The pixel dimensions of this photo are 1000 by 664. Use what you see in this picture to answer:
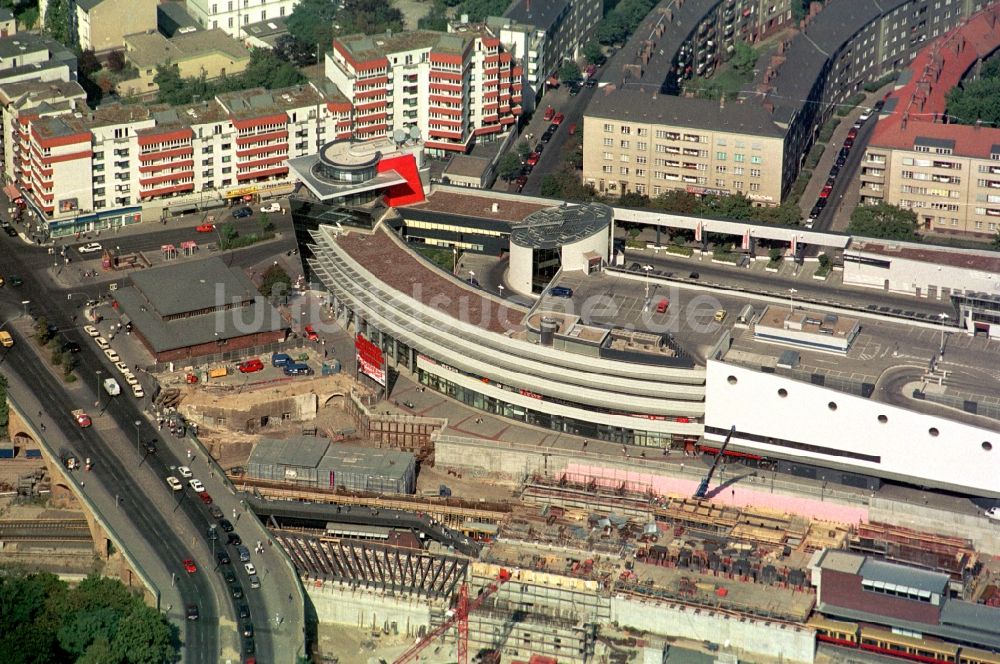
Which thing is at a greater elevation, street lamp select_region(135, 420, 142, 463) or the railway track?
street lamp select_region(135, 420, 142, 463)

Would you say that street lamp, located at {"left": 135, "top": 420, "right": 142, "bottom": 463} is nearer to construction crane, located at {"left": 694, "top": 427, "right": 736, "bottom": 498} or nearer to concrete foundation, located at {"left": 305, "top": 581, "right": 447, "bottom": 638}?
concrete foundation, located at {"left": 305, "top": 581, "right": 447, "bottom": 638}

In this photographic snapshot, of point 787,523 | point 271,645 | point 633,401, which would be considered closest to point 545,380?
point 633,401

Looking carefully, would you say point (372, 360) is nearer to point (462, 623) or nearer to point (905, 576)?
point (462, 623)

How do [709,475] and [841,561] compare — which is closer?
[841,561]

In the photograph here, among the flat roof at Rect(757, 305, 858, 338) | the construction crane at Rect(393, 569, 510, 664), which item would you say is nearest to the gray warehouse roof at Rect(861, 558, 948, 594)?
the flat roof at Rect(757, 305, 858, 338)

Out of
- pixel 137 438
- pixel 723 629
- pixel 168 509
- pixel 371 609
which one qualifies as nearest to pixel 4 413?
pixel 137 438

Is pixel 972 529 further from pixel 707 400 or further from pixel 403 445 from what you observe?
pixel 403 445

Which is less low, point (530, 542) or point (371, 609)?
point (530, 542)

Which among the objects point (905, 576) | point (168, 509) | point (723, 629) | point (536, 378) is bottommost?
point (723, 629)
